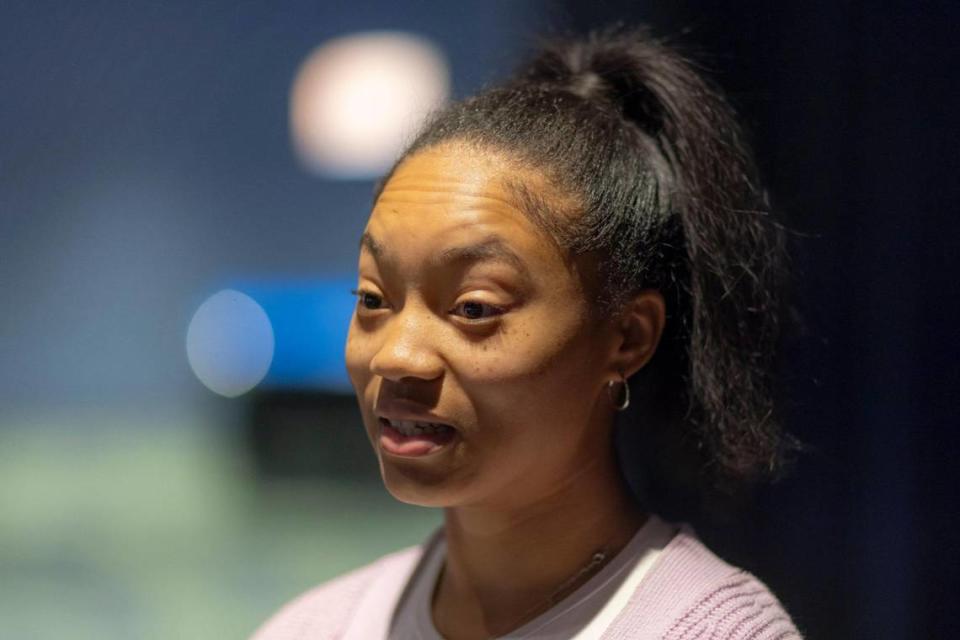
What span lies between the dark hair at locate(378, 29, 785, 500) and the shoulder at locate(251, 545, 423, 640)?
→ 29 centimetres

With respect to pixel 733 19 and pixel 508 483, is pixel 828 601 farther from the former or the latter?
pixel 733 19

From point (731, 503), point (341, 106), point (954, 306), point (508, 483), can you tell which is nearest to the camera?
point (508, 483)

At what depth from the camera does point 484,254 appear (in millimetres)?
980

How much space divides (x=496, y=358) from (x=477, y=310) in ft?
0.14

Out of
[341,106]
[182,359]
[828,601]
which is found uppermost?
[341,106]

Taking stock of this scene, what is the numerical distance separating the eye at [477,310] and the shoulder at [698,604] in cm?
26

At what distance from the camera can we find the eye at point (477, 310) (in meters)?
0.98

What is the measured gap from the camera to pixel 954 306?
1.16 meters

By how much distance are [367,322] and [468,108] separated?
217mm

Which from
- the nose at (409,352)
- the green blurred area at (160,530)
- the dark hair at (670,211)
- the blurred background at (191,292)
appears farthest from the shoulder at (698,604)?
the green blurred area at (160,530)

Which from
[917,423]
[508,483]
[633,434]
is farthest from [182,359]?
[917,423]

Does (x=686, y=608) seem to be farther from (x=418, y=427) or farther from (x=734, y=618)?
(x=418, y=427)

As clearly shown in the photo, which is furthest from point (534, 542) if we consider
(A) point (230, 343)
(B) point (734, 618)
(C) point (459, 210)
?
(A) point (230, 343)

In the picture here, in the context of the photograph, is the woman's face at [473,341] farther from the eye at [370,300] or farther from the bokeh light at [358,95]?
the bokeh light at [358,95]
